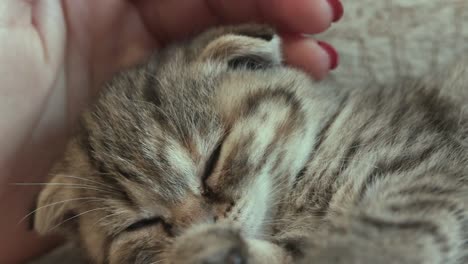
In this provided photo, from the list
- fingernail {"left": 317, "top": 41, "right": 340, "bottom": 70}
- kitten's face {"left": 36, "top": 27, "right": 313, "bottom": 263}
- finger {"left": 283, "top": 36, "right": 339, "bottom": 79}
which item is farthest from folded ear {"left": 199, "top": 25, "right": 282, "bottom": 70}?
fingernail {"left": 317, "top": 41, "right": 340, "bottom": 70}

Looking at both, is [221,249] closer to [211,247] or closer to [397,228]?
[211,247]

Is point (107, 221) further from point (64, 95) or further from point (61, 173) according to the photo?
point (64, 95)

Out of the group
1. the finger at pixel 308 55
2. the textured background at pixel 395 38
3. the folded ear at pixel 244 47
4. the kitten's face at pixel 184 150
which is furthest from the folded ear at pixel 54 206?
the finger at pixel 308 55

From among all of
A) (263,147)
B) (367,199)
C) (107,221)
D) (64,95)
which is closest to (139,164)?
(107,221)

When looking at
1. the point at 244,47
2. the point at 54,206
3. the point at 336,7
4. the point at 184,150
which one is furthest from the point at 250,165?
the point at 336,7

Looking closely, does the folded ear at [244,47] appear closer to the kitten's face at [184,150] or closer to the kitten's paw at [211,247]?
the kitten's face at [184,150]

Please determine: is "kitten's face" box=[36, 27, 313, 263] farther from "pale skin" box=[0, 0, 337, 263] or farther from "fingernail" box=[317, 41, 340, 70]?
"fingernail" box=[317, 41, 340, 70]
